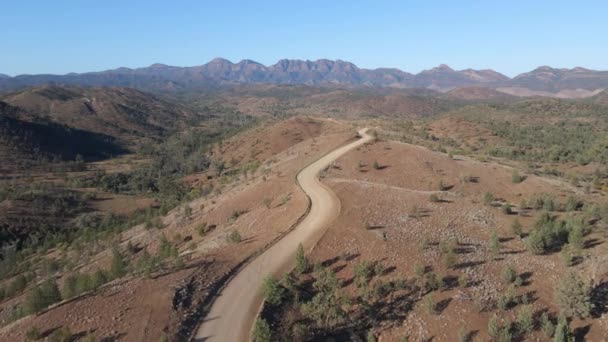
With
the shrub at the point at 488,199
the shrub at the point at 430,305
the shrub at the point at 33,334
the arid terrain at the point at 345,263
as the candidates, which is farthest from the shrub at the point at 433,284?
the shrub at the point at 33,334

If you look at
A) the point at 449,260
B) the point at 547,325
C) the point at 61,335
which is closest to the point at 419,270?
the point at 449,260

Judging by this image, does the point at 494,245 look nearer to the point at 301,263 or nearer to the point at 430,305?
the point at 430,305

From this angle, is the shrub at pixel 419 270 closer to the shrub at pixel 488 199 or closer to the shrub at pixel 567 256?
the shrub at pixel 567 256

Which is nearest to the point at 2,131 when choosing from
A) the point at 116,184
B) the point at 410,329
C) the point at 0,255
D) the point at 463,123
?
the point at 116,184

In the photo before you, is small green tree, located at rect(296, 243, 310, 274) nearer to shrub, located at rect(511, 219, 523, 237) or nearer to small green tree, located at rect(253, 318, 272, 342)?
small green tree, located at rect(253, 318, 272, 342)

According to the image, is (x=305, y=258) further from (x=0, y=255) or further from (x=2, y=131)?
(x=2, y=131)

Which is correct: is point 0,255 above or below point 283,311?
below
